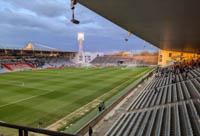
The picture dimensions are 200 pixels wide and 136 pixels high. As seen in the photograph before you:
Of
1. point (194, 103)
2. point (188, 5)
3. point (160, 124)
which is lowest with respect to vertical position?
point (160, 124)

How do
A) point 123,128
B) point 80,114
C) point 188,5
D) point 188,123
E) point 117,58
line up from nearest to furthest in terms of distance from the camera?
point 188,5
point 188,123
point 123,128
point 80,114
point 117,58

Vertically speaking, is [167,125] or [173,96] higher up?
[173,96]

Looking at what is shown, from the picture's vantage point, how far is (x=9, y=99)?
1267 centimetres

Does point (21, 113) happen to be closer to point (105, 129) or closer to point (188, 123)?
point (105, 129)

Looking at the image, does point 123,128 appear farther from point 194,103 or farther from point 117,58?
point 117,58

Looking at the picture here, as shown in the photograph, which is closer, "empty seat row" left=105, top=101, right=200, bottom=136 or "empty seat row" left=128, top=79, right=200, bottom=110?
"empty seat row" left=105, top=101, right=200, bottom=136

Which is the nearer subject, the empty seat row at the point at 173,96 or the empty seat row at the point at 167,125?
the empty seat row at the point at 167,125

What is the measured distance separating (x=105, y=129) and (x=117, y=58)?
2452 inches

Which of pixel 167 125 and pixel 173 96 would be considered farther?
pixel 173 96

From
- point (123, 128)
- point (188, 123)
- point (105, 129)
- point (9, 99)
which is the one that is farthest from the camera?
point (9, 99)

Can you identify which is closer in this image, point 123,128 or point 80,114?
point 123,128

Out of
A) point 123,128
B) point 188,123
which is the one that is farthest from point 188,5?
point 123,128

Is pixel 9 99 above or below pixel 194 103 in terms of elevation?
below

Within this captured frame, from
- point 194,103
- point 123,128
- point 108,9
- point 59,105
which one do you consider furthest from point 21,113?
point 194,103
